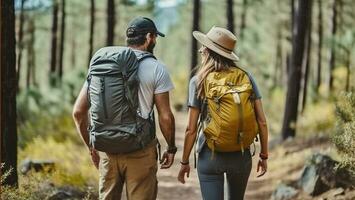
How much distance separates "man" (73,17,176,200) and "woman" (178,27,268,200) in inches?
9.7

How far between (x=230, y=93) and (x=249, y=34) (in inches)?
1090

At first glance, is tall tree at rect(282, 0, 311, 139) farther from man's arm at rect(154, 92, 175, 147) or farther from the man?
man's arm at rect(154, 92, 175, 147)

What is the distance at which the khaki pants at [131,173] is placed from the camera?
→ 4668mm

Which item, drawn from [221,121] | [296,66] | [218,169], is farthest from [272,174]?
[221,121]

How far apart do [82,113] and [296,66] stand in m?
10.8

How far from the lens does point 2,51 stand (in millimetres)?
7051

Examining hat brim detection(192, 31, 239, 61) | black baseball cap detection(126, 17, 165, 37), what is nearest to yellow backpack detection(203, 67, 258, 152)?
hat brim detection(192, 31, 239, 61)

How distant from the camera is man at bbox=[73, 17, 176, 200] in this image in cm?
462

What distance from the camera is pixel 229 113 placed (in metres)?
4.61

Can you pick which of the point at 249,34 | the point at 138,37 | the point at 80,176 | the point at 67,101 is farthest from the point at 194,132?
the point at 249,34

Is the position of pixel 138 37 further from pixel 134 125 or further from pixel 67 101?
pixel 67 101

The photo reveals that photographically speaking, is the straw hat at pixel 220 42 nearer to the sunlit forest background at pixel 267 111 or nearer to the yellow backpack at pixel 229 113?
the yellow backpack at pixel 229 113

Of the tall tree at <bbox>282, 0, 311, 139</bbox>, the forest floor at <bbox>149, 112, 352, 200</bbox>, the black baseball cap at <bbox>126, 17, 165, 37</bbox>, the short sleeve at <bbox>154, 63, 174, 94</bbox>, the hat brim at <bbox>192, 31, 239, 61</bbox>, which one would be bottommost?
the forest floor at <bbox>149, 112, 352, 200</bbox>

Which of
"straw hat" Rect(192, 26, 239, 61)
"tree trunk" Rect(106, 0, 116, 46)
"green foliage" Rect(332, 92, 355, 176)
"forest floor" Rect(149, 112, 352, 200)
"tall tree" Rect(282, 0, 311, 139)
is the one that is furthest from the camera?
"tree trunk" Rect(106, 0, 116, 46)
